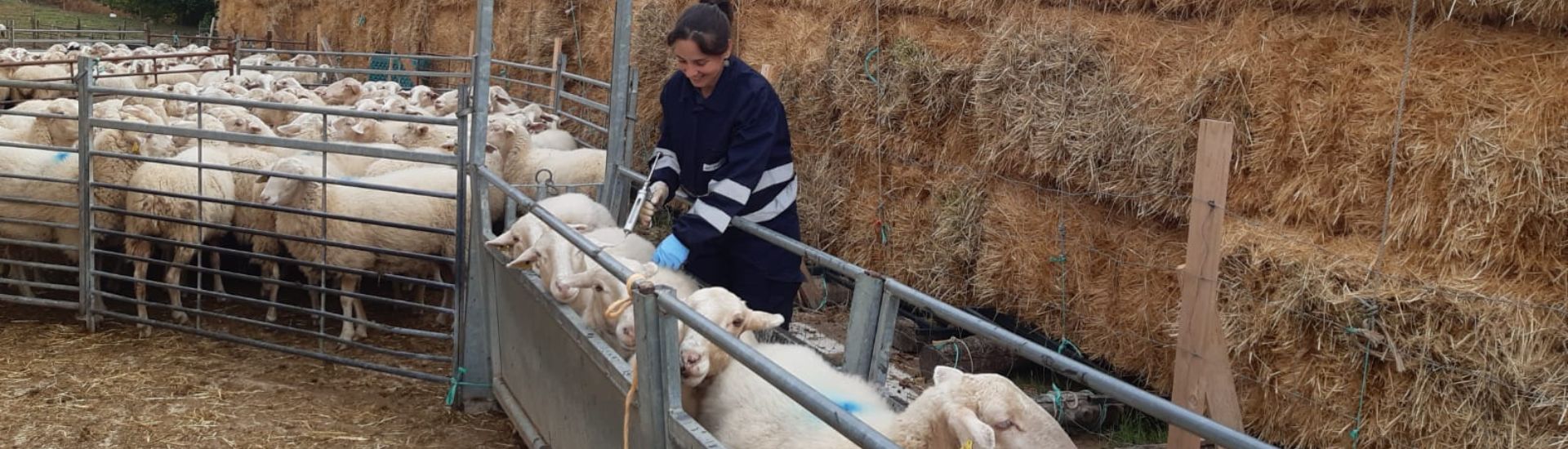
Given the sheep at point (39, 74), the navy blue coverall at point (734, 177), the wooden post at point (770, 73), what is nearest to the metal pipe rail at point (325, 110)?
the navy blue coverall at point (734, 177)

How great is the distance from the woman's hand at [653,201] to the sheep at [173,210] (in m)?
3.73

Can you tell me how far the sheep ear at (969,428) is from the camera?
2613 mm

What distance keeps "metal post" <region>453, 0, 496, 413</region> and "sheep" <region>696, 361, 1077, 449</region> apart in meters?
2.42

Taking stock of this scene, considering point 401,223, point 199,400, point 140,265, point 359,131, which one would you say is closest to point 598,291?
point 401,223

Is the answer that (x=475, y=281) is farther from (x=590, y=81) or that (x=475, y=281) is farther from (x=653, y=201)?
(x=590, y=81)

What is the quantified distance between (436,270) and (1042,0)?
384cm

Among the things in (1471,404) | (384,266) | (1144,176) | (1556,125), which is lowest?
(384,266)

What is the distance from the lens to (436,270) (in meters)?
7.35

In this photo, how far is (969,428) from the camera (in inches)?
105

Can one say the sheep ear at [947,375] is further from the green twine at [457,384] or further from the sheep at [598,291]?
the green twine at [457,384]

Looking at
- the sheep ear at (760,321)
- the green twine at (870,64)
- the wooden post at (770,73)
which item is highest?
the green twine at (870,64)

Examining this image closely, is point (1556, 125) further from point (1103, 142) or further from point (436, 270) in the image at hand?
point (436, 270)

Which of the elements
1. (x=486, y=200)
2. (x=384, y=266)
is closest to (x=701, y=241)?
(x=486, y=200)

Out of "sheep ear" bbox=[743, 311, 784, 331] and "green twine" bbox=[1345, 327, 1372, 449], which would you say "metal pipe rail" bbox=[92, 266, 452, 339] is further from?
"green twine" bbox=[1345, 327, 1372, 449]
